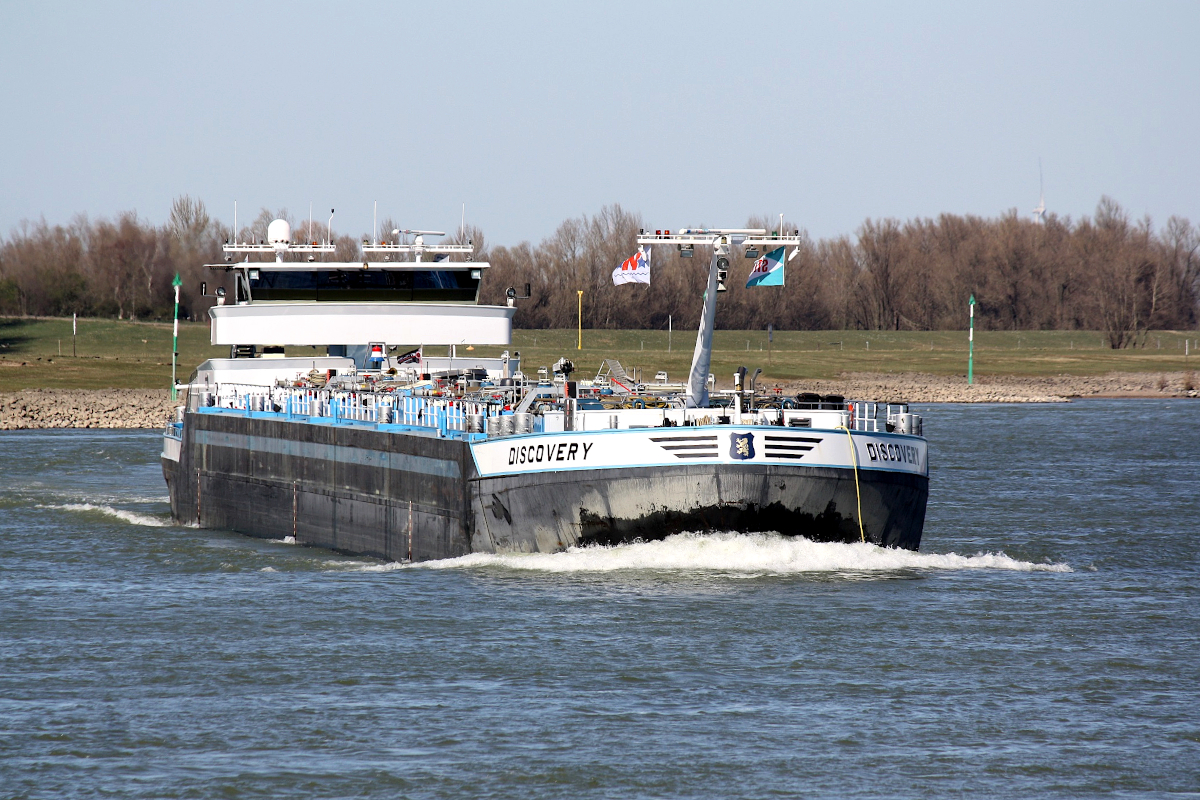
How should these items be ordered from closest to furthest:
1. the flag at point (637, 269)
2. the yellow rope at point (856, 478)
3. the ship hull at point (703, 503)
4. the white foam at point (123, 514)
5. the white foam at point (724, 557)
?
the ship hull at point (703, 503) < the yellow rope at point (856, 478) < the white foam at point (724, 557) < the flag at point (637, 269) < the white foam at point (123, 514)

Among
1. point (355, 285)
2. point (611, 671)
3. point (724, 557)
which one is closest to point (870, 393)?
point (355, 285)

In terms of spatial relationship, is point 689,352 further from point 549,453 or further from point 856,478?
point 856,478

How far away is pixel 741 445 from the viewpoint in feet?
86.2

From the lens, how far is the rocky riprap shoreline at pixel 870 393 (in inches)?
3177

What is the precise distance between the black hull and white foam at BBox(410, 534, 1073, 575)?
0.67ft

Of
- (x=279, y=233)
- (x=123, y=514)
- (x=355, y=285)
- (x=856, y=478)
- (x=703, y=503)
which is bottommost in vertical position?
(x=123, y=514)

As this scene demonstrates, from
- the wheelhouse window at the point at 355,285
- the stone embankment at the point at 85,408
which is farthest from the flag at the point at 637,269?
the stone embankment at the point at 85,408

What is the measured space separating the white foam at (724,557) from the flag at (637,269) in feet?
22.4

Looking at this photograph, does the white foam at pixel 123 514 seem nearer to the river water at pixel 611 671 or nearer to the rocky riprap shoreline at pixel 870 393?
the river water at pixel 611 671

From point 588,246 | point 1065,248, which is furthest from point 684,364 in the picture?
point 1065,248

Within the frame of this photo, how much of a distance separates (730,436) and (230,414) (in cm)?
1991

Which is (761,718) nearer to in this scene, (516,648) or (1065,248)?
(516,648)

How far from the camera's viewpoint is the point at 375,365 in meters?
43.3

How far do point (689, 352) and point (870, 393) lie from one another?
22.9 m
